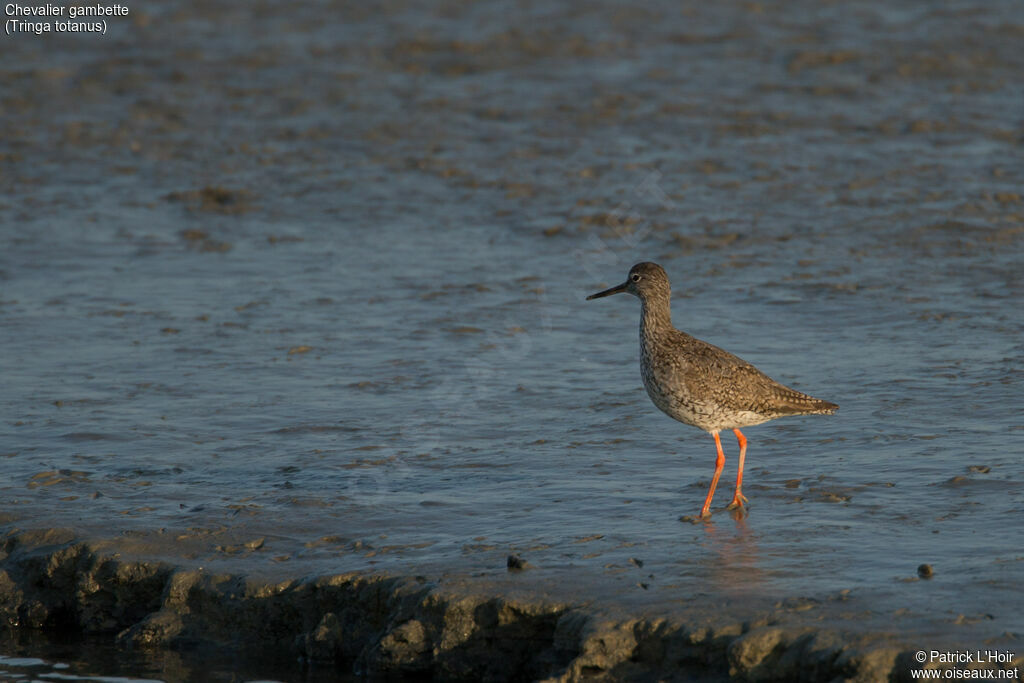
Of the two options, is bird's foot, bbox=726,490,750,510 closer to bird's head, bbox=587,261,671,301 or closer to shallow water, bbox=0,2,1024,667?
Result: shallow water, bbox=0,2,1024,667

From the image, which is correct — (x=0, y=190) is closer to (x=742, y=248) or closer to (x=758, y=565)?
(x=742, y=248)

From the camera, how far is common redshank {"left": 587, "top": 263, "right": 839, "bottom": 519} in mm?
7879

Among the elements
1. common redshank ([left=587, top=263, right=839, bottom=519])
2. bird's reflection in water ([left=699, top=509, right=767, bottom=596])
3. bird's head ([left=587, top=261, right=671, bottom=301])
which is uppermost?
bird's head ([left=587, top=261, right=671, bottom=301])

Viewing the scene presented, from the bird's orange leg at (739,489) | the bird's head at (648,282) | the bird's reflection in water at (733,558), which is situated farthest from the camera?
the bird's head at (648,282)

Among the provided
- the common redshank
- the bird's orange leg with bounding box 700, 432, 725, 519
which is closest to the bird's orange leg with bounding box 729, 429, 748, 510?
the common redshank

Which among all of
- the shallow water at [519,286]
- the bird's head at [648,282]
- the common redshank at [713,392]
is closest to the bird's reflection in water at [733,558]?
the shallow water at [519,286]

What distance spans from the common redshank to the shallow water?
14.7 inches

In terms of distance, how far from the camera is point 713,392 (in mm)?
7871

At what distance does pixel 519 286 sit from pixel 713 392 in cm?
483

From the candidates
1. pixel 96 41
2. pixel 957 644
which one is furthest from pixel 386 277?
pixel 96 41

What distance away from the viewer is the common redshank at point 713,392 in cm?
788

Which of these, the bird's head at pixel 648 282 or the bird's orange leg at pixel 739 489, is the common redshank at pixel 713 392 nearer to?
the bird's orange leg at pixel 739 489

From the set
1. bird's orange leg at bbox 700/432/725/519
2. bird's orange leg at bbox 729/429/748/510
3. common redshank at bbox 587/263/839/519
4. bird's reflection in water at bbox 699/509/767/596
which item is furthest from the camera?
common redshank at bbox 587/263/839/519

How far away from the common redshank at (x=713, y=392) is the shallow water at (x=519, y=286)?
0.37 metres
